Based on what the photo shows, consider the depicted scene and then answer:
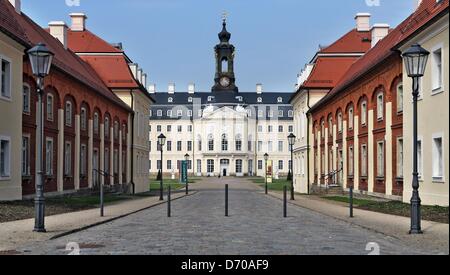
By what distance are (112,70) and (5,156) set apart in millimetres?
25789

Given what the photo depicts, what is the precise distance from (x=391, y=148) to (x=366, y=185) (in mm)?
5173

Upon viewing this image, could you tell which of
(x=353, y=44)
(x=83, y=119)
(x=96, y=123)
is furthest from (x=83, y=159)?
(x=353, y=44)

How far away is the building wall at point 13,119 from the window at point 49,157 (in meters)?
5.19

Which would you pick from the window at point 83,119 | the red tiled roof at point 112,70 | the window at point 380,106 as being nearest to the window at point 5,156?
the window at point 83,119

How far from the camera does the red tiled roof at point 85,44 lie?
47688 mm

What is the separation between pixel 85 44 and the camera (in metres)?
48.1

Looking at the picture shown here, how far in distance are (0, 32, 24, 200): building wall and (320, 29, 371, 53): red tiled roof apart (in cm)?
2916

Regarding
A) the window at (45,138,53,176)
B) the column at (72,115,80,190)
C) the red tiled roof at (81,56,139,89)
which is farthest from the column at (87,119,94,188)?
the red tiled roof at (81,56,139,89)

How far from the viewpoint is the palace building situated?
11562 centimetres

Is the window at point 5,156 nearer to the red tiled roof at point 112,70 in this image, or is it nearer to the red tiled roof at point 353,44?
the red tiled roof at point 112,70
